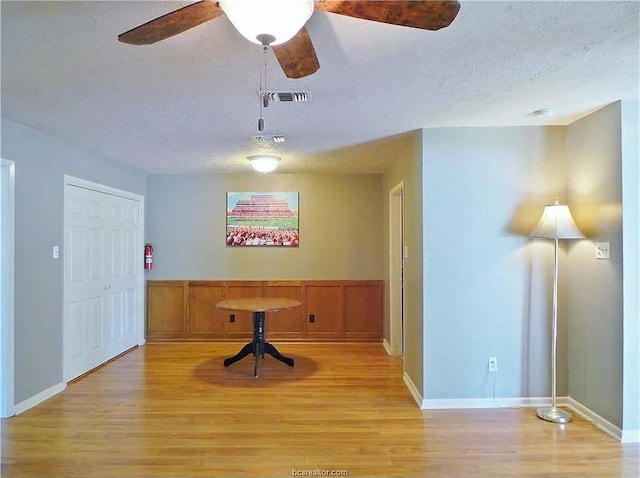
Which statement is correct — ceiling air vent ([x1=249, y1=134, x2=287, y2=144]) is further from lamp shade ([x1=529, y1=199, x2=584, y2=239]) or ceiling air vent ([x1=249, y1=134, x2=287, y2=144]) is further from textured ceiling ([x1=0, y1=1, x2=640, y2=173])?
lamp shade ([x1=529, y1=199, x2=584, y2=239])

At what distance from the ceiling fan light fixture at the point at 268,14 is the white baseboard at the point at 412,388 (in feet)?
9.75

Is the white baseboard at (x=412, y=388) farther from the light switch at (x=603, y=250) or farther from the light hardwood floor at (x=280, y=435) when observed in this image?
the light switch at (x=603, y=250)

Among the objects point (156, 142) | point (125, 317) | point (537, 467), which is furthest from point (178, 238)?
point (537, 467)

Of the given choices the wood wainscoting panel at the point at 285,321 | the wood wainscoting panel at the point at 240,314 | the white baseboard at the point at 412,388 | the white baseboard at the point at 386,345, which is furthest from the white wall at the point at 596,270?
the wood wainscoting panel at the point at 240,314

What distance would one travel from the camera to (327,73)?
226cm

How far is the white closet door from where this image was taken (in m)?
3.89

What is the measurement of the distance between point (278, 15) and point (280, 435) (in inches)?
101

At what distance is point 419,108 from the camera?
286 cm

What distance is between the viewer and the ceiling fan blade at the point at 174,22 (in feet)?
4.42

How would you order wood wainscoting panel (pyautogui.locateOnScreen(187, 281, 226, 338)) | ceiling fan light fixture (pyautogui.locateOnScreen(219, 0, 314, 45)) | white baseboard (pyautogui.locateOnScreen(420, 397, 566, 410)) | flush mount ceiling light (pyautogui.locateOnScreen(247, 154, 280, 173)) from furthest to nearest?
wood wainscoting panel (pyautogui.locateOnScreen(187, 281, 226, 338))
flush mount ceiling light (pyautogui.locateOnScreen(247, 154, 280, 173))
white baseboard (pyautogui.locateOnScreen(420, 397, 566, 410))
ceiling fan light fixture (pyautogui.locateOnScreen(219, 0, 314, 45))

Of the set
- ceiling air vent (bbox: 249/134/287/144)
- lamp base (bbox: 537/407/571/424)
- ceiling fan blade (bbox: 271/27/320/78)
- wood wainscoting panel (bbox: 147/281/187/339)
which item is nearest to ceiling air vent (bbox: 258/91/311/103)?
ceiling fan blade (bbox: 271/27/320/78)

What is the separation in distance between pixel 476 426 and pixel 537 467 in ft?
1.86

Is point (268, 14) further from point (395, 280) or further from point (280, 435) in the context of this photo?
point (395, 280)

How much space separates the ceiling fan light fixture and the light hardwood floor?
89.6 inches
